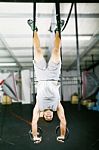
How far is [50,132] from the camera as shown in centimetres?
594

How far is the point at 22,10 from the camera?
392 centimetres

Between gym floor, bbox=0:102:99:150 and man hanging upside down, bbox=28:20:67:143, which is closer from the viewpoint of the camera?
man hanging upside down, bbox=28:20:67:143

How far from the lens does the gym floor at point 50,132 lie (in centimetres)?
531

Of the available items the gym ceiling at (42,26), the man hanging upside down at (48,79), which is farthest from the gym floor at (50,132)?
the man hanging upside down at (48,79)

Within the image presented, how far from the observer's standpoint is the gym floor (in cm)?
531

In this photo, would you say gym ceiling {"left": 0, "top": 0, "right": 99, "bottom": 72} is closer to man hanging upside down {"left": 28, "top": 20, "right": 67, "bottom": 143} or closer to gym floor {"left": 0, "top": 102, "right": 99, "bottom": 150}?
man hanging upside down {"left": 28, "top": 20, "right": 67, "bottom": 143}

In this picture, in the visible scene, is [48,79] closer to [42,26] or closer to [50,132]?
[42,26]

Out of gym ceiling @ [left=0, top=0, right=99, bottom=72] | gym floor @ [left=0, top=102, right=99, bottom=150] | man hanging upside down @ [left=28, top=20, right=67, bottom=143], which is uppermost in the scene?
gym ceiling @ [left=0, top=0, right=99, bottom=72]

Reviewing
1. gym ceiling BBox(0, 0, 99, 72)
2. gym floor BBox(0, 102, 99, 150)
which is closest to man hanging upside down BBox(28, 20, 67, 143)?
gym ceiling BBox(0, 0, 99, 72)

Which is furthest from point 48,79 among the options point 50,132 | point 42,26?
point 50,132

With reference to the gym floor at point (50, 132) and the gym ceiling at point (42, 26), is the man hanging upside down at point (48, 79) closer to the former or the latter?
the gym ceiling at point (42, 26)

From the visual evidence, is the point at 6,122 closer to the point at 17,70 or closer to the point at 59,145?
the point at 59,145

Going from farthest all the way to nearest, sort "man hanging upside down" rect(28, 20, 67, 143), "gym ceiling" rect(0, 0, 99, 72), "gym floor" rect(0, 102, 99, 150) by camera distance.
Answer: "gym floor" rect(0, 102, 99, 150)
"gym ceiling" rect(0, 0, 99, 72)
"man hanging upside down" rect(28, 20, 67, 143)

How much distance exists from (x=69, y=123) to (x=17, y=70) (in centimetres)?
550
